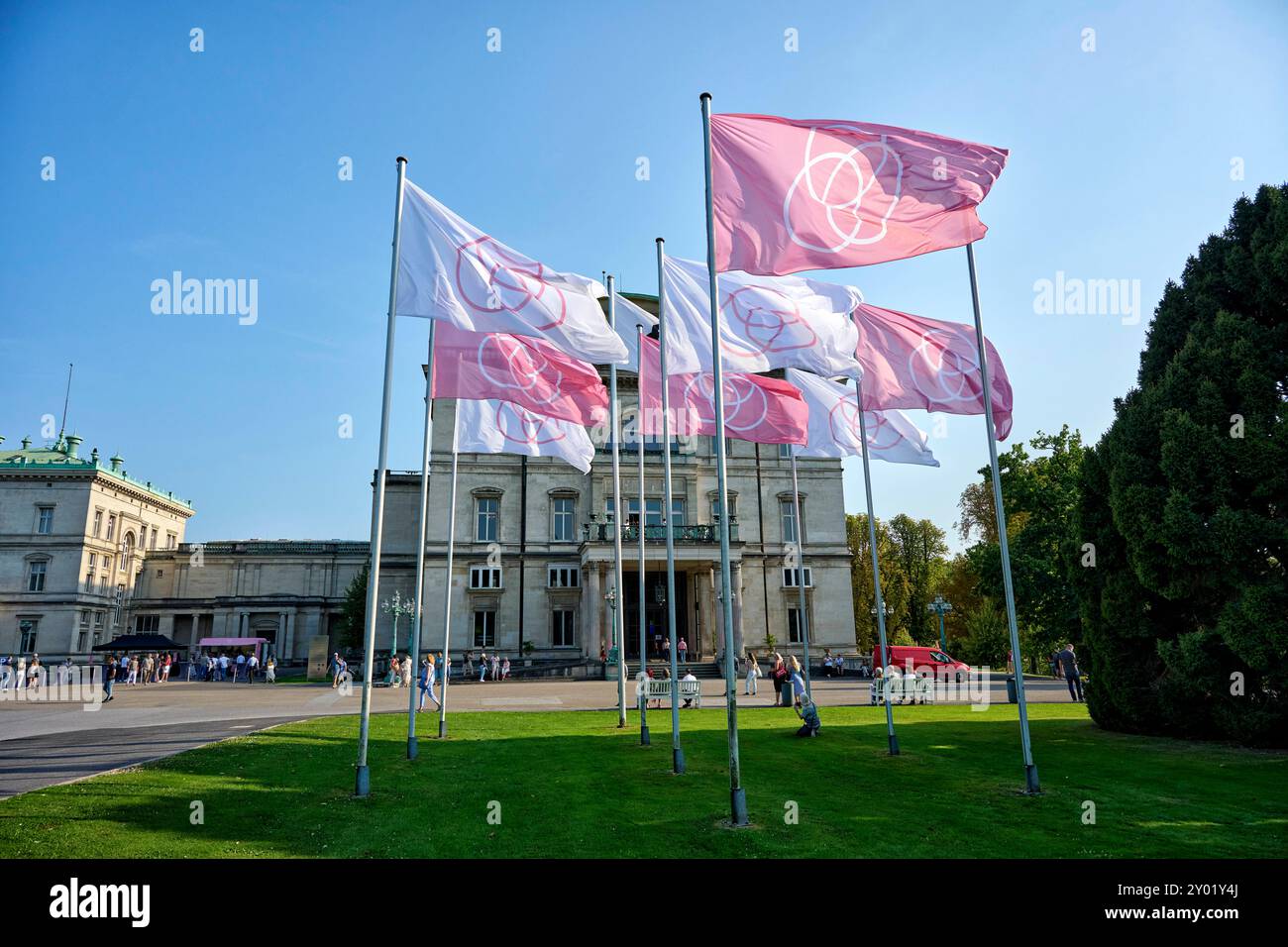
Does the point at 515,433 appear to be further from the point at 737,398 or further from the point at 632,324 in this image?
the point at 737,398

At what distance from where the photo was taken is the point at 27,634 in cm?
6731

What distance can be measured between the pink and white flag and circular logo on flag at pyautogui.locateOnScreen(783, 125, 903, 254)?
5.74 meters

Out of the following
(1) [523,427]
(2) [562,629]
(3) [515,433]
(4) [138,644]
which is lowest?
(4) [138,644]

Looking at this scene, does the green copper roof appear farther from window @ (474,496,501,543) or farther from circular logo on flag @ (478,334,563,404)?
circular logo on flag @ (478,334,563,404)

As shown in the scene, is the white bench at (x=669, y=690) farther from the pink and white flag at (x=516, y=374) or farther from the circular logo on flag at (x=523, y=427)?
the pink and white flag at (x=516, y=374)

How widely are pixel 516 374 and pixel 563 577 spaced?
37.9 meters

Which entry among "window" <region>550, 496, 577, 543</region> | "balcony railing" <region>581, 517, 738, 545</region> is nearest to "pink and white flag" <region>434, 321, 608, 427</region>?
"balcony railing" <region>581, 517, 738, 545</region>

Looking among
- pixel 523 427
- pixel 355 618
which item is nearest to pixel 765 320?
pixel 523 427

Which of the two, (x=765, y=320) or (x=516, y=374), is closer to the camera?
(x=765, y=320)

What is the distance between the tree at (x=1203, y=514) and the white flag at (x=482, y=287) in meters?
13.1

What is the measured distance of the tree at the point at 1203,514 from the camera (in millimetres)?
16109

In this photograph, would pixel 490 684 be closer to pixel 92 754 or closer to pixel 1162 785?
pixel 92 754

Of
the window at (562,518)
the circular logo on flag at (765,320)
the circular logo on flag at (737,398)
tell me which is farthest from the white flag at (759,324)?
the window at (562,518)
